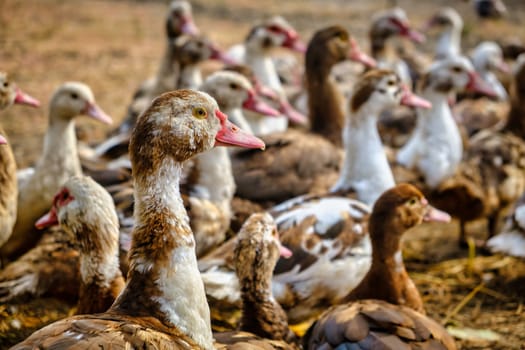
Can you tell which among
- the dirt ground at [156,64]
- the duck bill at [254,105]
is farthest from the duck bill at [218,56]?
the dirt ground at [156,64]

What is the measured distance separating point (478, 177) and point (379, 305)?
2.93 metres

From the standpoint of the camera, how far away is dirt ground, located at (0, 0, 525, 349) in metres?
5.38

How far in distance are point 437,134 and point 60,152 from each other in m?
3.16

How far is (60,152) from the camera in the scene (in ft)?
18.6

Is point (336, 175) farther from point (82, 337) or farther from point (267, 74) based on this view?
point (82, 337)

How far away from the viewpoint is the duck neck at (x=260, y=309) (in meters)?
4.23

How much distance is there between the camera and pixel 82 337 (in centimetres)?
283

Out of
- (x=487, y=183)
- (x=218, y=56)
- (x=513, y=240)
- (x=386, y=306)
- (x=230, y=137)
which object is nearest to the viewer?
(x=230, y=137)

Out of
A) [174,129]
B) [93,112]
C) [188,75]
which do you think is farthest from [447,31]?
[174,129]

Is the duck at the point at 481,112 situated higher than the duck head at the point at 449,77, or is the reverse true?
the duck head at the point at 449,77

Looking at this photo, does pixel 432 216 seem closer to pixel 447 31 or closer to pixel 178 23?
pixel 178 23

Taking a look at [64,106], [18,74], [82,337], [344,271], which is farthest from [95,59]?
[82,337]

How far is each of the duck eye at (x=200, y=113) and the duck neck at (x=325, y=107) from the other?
343cm

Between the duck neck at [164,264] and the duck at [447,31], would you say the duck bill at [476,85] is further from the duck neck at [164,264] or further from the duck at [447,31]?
the duck neck at [164,264]
